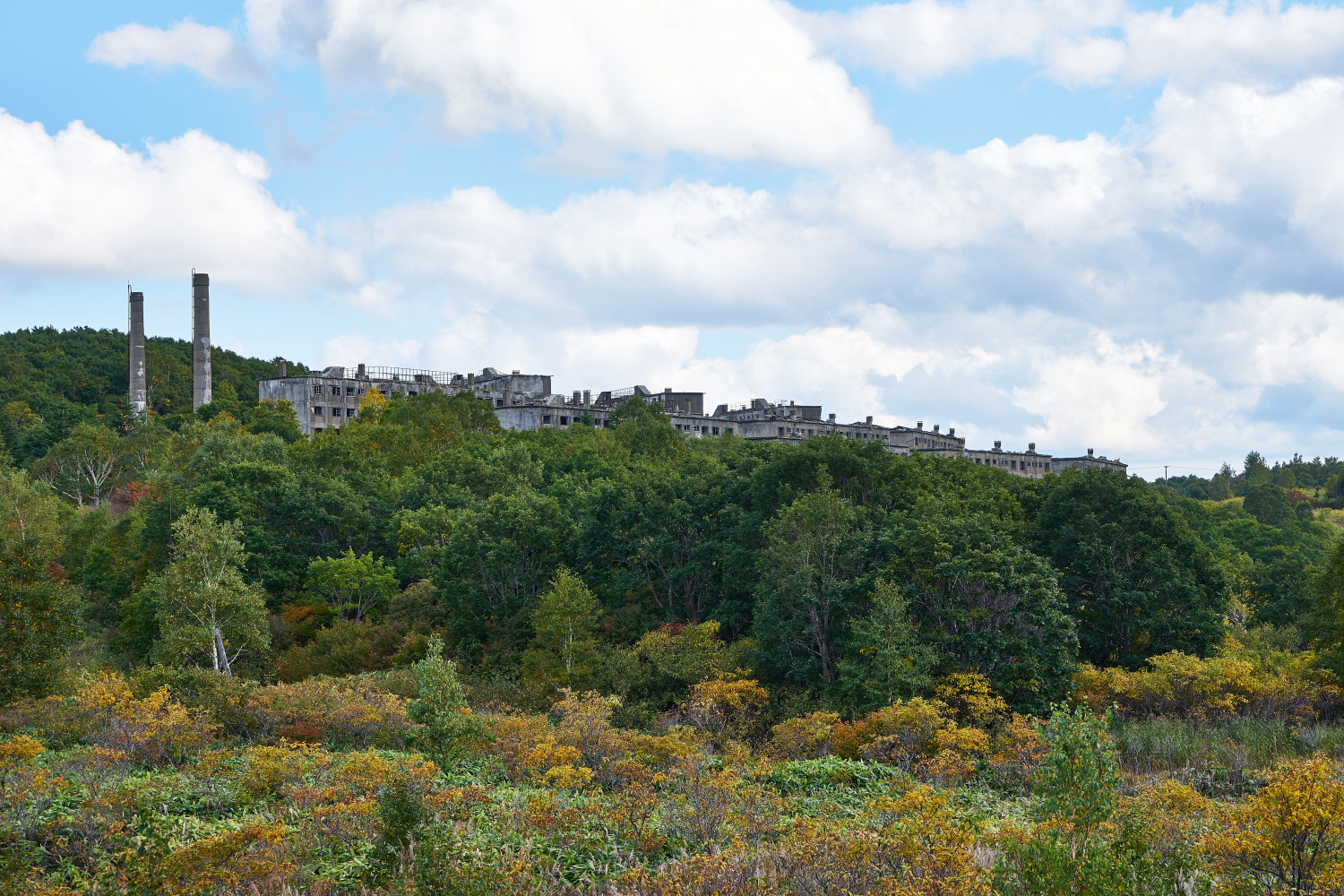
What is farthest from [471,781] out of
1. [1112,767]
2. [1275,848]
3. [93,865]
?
[1275,848]

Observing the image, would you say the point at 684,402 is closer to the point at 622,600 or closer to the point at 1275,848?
the point at 622,600

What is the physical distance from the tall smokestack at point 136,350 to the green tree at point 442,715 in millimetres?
105673

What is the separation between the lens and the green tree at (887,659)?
33.2 meters

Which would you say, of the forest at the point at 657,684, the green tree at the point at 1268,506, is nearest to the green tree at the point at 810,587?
the forest at the point at 657,684

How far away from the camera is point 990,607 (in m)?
35.6

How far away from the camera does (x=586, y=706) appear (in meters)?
28.9

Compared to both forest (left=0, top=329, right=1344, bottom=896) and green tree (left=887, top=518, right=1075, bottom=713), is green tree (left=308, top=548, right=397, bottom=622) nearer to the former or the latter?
forest (left=0, top=329, right=1344, bottom=896)

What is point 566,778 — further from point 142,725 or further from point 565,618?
point 565,618

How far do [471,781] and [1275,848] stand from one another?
1649 centimetres

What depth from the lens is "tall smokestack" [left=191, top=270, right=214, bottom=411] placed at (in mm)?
110500

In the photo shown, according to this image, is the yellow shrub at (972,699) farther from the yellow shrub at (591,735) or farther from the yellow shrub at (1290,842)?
the yellow shrub at (1290,842)

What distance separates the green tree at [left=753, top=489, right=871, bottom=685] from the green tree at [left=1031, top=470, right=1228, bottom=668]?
980 cm

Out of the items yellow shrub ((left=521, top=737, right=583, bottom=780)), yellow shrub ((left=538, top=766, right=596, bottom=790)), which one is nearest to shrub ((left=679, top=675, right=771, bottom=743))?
yellow shrub ((left=521, top=737, right=583, bottom=780))

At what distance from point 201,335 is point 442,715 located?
97.9 m
